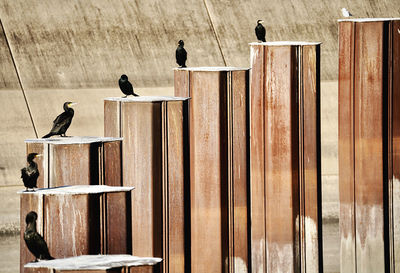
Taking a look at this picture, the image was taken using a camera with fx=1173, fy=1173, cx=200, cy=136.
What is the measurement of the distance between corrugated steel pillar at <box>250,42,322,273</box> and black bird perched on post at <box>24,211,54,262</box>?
4.06m

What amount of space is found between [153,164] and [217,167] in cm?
100

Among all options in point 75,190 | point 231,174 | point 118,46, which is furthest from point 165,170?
point 118,46

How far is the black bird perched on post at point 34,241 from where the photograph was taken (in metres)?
8.83

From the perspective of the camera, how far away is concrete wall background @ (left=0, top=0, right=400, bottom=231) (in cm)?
2158

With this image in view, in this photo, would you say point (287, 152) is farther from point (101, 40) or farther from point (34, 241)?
point (101, 40)

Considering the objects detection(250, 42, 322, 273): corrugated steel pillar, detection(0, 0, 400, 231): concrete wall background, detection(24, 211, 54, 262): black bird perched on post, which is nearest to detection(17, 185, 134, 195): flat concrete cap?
detection(24, 211, 54, 262): black bird perched on post

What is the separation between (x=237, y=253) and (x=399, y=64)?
2742 millimetres

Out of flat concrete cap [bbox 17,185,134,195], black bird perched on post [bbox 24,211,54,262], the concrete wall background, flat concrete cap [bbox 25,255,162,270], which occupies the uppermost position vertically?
the concrete wall background

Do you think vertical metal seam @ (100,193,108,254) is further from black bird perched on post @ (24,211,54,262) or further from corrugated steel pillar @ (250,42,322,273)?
corrugated steel pillar @ (250,42,322,273)

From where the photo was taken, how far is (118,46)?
76.3ft

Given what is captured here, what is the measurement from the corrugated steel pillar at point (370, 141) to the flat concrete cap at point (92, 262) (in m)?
4.74

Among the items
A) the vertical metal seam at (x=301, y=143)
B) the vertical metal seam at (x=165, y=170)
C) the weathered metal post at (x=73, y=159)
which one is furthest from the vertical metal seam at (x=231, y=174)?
the weathered metal post at (x=73, y=159)

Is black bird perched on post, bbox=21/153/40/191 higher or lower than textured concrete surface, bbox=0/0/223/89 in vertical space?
lower

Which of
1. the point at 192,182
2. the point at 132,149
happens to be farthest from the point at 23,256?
the point at 192,182
